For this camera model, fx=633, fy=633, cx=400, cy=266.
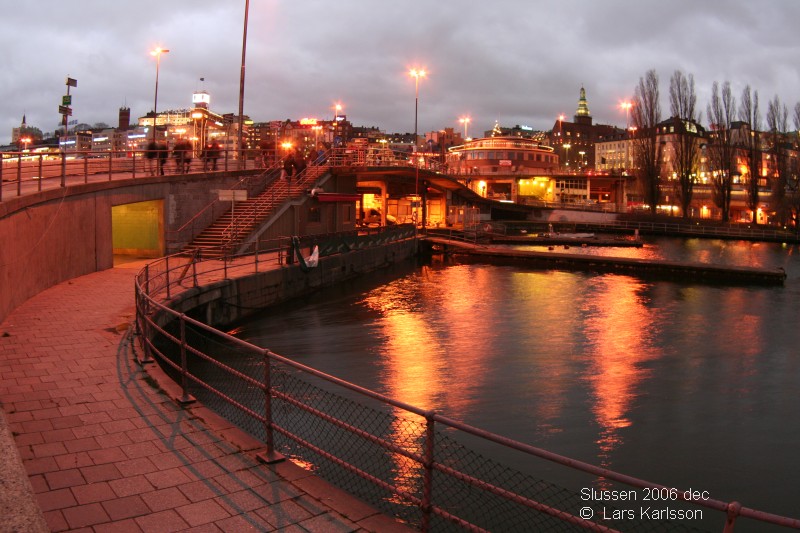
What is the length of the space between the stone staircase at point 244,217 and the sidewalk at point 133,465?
16980mm

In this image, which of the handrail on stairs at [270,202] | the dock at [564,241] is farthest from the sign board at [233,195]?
the dock at [564,241]

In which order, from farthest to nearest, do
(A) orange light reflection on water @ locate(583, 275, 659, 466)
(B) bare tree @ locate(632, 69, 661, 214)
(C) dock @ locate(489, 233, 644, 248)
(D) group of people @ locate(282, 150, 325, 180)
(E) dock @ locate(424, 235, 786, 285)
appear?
(B) bare tree @ locate(632, 69, 661, 214)
(C) dock @ locate(489, 233, 644, 248)
(D) group of people @ locate(282, 150, 325, 180)
(E) dock @ locate(424, 235, 786, 285)
(A) orange light reflection on water @ locate(583, 275, 659, 466)

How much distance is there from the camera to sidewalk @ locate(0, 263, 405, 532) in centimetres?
596

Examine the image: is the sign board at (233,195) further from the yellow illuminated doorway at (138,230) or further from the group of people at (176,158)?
the yellow illuminated doorway at (138,230)

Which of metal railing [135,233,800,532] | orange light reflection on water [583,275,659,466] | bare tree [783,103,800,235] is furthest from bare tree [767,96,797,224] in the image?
metal railing [135,233,800,532]

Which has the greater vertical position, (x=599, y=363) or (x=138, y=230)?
(x=138, y=230)

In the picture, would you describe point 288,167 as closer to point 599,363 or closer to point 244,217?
point 244,217

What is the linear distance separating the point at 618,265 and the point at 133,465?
133 ft

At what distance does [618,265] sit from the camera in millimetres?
43375

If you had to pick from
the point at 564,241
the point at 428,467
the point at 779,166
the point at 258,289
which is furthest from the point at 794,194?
the point at 428,467

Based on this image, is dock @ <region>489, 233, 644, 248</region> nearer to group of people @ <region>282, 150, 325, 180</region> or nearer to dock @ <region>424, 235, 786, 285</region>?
dock @ <region>424, 235, 786, 285</region>

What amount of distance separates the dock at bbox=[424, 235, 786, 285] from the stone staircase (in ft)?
52.6

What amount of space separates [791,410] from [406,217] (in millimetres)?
55703

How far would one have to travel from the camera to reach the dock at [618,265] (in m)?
38.1
